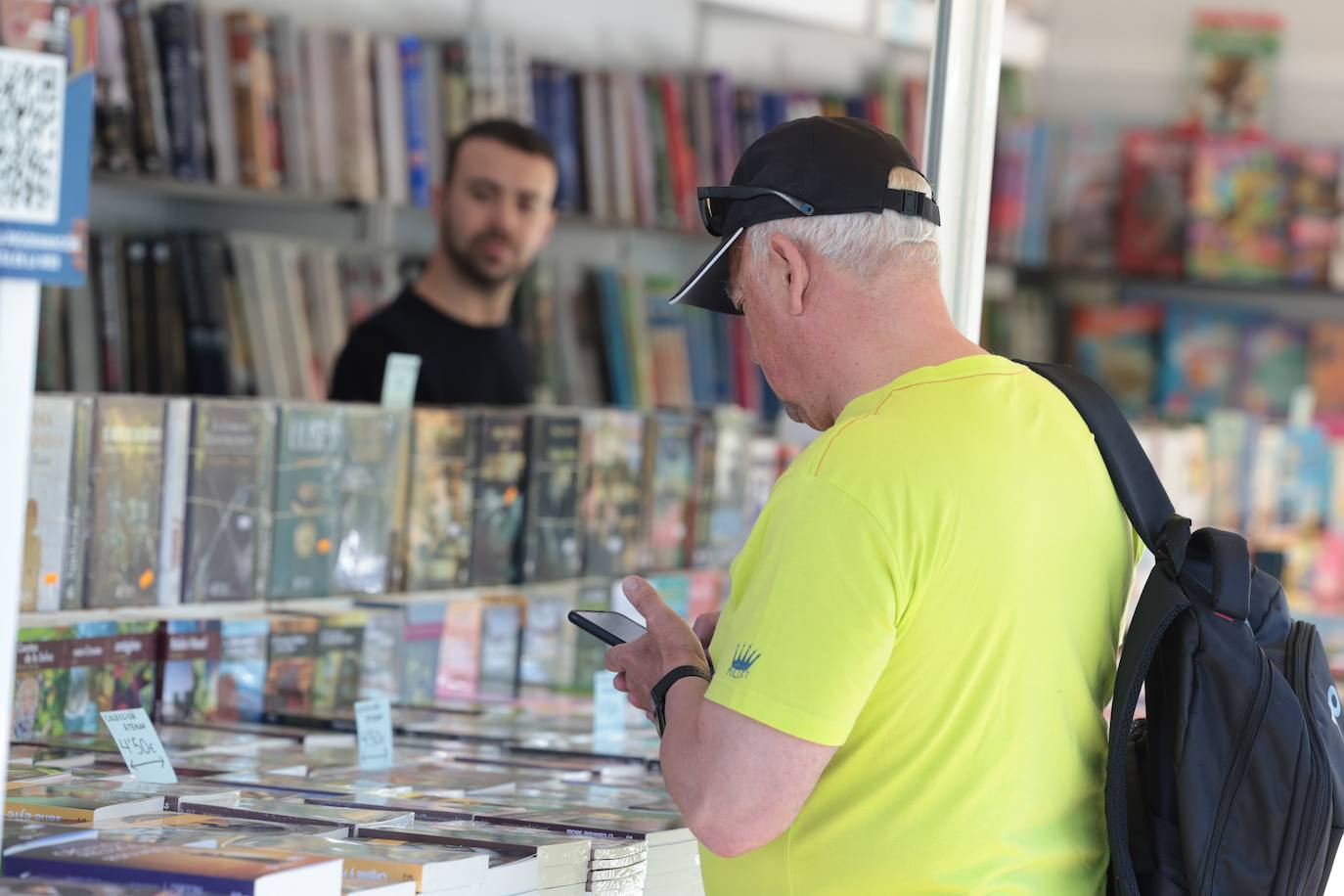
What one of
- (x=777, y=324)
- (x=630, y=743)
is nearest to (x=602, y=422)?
(x=630, y=743)

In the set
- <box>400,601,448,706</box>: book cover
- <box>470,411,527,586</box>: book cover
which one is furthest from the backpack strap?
<box>470,411,527,586</box>: book cover

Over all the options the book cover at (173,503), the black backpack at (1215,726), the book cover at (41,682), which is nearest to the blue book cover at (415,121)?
the book cover at (173,503)

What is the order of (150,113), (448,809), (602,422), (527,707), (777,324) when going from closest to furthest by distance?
1. (777,324)
2. (448,809)
3. (527,707)
4. (602,422)
5. (150,113)

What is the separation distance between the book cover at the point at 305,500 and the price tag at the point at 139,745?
0.65 meters

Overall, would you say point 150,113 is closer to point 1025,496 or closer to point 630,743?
point 630,743

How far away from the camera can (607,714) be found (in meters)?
2.59

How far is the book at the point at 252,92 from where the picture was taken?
162 inches

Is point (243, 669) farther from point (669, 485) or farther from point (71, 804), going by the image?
point (669, 485)

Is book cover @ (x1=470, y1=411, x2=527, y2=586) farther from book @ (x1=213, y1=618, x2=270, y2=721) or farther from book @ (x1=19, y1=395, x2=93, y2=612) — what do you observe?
book @ (x1=19, y1=395, x2=93, y2=612)

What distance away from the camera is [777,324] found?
166 cm

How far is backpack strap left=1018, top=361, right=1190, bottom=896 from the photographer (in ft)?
5.25

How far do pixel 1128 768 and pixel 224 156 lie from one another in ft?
9.84

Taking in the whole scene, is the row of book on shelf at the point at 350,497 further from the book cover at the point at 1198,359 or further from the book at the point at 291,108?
the book cover at the point at 1198,359

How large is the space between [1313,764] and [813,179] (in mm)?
696
